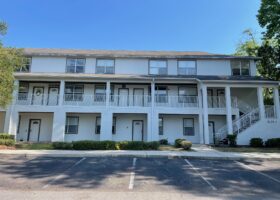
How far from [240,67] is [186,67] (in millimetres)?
5061

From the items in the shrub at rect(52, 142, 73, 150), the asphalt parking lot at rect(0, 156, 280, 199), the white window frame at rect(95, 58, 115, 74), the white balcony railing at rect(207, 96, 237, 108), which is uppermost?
the white window frame at rect(95, 58, 115, 74)

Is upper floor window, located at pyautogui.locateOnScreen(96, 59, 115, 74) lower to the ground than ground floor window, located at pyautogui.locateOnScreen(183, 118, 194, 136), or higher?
higher

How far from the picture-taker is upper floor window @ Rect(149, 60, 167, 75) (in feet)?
73.0

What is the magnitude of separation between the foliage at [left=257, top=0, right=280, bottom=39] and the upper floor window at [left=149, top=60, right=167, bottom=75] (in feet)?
28.0

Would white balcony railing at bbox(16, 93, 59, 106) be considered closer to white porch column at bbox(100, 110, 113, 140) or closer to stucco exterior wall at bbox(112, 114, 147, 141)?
white porch column at bbox(100, 110, 113, 140)

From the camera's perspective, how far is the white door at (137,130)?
2144cm

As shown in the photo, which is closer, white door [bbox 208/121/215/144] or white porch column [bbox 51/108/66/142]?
white porch column [bbox 51/108/66/142]

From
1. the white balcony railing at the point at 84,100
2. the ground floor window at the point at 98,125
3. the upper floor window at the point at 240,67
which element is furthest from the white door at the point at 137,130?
the upper floor window at the point at 240,67

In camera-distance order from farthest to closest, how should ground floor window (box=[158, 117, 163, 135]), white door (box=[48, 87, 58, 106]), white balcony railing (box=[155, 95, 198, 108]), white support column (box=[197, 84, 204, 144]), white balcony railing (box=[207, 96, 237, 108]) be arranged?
ground floor window (box=[158, 117, 163, 135]) < white door (box=[48, 87, 58, 106]) < white balcony railing (box=[155, 95, 198, 108]) < white balcony railing (box=[207, 96, 237, 108]) < white support column (box=[197, 84, 204, 144])

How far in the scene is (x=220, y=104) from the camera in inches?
819

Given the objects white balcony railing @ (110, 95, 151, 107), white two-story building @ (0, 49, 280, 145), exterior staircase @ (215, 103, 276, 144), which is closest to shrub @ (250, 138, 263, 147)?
exterior staircase @ (215, 103, 276, 144)

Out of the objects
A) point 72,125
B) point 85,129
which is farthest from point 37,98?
point 85,129

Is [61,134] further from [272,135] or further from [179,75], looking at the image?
[272,135]

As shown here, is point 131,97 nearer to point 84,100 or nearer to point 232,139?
point 84,100
